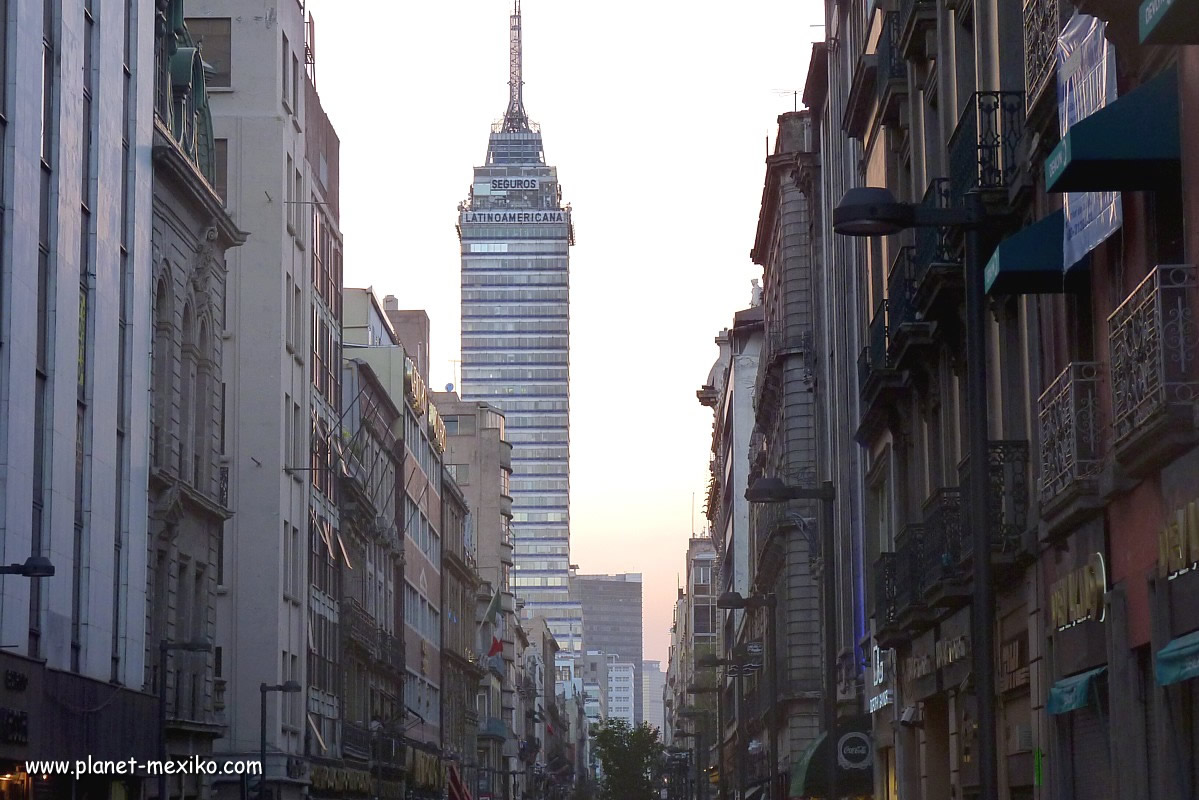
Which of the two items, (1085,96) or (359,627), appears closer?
(1085,96)

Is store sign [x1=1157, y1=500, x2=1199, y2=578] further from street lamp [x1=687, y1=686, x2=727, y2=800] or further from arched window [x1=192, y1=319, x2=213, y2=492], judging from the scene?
street lamp [x1=687, y1=686, x2=727, y2=800]

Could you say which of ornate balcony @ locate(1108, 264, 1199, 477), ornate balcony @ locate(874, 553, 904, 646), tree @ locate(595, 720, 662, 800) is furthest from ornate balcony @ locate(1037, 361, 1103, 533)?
tree @ locate(595, 720, 662, 800)

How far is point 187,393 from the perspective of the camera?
A: 1953 inches

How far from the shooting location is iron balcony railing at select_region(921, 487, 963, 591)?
25.2 m

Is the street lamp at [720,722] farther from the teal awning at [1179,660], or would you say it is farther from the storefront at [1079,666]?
the teal awning at [1179,660]

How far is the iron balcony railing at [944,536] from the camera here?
25188mm

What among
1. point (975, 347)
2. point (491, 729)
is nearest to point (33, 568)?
point (975, 347)

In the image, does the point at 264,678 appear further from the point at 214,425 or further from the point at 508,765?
the point at 508,765

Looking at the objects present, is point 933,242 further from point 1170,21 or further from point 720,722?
point 720,722

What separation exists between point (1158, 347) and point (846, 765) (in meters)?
25.4

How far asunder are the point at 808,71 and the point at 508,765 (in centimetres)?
10260

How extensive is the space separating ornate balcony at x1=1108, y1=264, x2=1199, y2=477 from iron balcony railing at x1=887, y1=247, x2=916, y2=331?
40.5 ft

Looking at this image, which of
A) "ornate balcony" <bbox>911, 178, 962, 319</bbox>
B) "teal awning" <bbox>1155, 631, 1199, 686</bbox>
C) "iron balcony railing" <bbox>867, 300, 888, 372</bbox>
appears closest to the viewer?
"teal awning" <bbox>1155, 631, 1199, 686</bbox>

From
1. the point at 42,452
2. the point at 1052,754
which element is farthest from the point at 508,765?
the point at 1052,754
